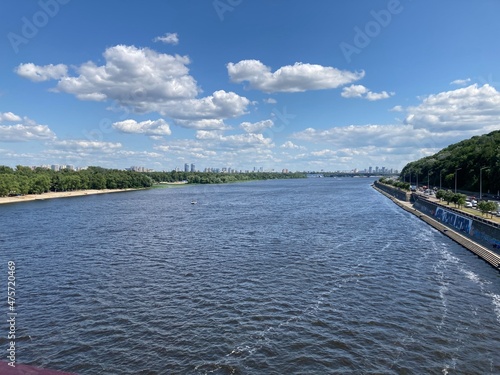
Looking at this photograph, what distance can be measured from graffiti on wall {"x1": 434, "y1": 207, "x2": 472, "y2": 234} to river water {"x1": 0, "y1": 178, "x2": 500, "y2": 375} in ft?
24.2

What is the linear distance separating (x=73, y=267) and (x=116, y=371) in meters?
24.4

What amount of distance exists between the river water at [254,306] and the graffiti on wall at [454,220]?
7.38 metres

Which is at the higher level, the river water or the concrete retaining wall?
the concrete retaining wall

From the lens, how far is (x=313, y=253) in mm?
47062

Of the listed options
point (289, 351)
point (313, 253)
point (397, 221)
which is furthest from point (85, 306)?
point (397, 221)

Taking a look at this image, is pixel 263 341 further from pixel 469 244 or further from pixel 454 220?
pixel 454 220

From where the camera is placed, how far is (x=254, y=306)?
2880 centimetres

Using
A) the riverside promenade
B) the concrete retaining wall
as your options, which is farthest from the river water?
the concrete retaining wall

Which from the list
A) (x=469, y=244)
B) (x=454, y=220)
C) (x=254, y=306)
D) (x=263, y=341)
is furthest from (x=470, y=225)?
(x=263, y=341)

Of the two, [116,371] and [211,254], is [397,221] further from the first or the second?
[116,371]

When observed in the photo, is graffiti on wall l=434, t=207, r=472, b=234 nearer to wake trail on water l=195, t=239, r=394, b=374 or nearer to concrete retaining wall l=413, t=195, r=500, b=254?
concrete retaining wall l=413, t=195, r=500, b=254

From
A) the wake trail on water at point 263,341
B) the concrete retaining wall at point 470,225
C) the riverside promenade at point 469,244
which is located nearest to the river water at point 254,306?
the wake trail on water at point 263,341

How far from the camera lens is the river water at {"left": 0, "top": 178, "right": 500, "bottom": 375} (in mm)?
21172

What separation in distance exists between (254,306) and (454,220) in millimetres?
54959
